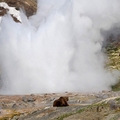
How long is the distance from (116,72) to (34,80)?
29770 mm

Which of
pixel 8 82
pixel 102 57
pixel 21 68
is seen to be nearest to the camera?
pixel 8 82

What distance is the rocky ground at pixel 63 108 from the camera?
18.4m

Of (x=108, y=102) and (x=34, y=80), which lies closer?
(x=108, y=102)

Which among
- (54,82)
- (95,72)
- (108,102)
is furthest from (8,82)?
(108,102)

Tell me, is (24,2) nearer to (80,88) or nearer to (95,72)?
(95,72)

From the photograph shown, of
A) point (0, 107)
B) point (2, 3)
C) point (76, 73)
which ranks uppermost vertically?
point (2, 3)

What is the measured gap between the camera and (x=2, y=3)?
425ft

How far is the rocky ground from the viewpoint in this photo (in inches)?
724

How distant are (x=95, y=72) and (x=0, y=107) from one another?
4774cm

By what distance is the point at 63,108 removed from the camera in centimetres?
2356

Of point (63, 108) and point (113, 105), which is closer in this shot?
point (113, 105)

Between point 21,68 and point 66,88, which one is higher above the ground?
point 21,68

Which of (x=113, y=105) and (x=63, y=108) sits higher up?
(x=113, y=105)

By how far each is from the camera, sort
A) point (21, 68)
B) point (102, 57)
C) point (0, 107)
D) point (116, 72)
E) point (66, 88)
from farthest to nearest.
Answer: point (102, 57) → point (116, 72) → point (21, 68) → point (66, 88) → point (0, 107)
